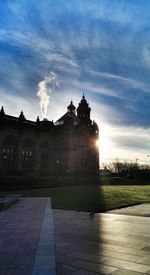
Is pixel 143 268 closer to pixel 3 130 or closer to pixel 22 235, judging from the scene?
pixel 22 235

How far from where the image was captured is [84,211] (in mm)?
14852

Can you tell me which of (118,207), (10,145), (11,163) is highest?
(10,145)

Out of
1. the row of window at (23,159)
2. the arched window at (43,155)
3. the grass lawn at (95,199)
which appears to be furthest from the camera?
the arched window at (43,155)

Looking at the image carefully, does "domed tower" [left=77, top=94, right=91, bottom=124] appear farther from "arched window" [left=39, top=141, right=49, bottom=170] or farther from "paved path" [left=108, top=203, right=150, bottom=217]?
"paved path" [left=108, top=203, right=150, bottom=217]

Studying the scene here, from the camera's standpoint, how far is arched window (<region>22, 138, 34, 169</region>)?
5478cm

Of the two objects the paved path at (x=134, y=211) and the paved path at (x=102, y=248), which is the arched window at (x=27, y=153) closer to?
the paved path at (x=134, y=211)

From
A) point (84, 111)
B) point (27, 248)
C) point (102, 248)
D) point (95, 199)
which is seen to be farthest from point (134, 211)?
point (84, 111)

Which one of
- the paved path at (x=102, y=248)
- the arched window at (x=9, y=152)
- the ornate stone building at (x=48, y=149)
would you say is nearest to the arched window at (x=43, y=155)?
the ornate stone building at (x=48, y=149)

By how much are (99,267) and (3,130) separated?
47.3 metres

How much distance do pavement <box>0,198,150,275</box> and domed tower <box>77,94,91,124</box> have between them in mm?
68992

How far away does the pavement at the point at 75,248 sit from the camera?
5.36 meters

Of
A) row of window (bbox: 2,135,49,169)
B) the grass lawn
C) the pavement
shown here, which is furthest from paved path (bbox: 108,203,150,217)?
row of window (bbox: 2,135,49,169)

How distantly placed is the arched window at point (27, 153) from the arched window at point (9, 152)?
230 cm

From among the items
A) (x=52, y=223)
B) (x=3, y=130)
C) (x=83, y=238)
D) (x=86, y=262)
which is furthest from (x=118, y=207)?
(x=3, y=130)
